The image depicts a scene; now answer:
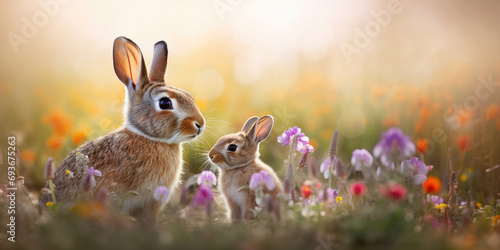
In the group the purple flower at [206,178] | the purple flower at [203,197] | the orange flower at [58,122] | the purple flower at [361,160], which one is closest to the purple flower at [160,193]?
the purple flower at [206,178]

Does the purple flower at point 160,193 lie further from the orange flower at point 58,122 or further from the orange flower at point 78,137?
the orange flower at point 58,122

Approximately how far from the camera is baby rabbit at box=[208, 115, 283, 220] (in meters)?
4.41

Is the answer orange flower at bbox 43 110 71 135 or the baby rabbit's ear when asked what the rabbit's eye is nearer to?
the baby rabbit's ear

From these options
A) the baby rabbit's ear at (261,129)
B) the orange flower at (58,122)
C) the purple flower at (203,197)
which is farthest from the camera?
the orange flower at (58,122)

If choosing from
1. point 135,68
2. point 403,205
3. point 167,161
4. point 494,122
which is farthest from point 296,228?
point 494,122

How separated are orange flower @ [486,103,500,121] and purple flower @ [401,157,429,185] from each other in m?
2.40

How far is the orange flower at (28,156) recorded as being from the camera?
5.77m

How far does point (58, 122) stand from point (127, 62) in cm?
245

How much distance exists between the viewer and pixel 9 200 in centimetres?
340

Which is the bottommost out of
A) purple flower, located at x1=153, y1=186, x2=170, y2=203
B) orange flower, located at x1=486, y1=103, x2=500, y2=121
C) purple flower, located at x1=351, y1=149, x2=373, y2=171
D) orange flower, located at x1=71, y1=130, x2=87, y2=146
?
purple flower, located at x1=153, y1=186, x2=170, y2=203

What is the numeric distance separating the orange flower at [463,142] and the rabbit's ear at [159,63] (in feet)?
10.0

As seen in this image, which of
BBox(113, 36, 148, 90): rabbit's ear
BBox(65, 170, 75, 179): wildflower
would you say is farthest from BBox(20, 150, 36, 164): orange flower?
BBox(113, 36, 148, 90): rabbit's ear

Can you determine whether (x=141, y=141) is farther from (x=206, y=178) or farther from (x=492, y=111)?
(x=492, y=111)

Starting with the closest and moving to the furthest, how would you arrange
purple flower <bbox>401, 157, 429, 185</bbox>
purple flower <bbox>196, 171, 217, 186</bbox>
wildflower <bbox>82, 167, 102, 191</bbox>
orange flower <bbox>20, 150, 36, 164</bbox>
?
purple flower <bbox>401, 157, 429, 185</bbox> → wildflower <bbox>82, 167, 102, 191</bbox> → purple flower <bbox>196, 171, 217, 186</bbox> → orange flower <bbox>20, 150, 36, 164</bbox>
